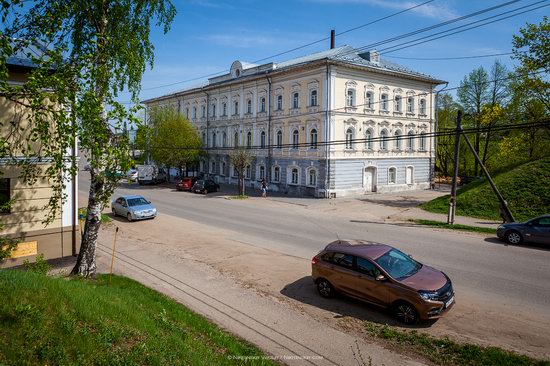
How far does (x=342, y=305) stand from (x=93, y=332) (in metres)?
6.25

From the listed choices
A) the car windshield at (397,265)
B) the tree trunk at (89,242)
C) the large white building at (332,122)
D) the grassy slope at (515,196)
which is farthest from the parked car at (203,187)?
the car windshield at (397,265)

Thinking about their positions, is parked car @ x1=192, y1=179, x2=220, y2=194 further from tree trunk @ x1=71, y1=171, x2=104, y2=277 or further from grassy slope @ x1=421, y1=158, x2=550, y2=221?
tree trunk @ x1=71, y1=171, x2=104, y2=277

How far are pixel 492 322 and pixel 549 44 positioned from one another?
1010 inches

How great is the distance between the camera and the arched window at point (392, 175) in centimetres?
3834

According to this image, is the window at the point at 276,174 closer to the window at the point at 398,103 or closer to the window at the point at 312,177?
the window at the point at 312,177

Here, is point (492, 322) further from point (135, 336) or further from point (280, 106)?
point (280, 106)

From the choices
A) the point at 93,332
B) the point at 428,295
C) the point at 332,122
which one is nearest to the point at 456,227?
the point at 428,295

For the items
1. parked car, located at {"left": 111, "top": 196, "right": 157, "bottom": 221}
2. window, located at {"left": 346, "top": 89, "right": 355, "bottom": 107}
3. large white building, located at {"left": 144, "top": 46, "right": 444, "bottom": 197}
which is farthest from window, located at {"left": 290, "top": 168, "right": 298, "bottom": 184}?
parked car, located at {"left": 111, "top": 196, "right": 157, "bottom": 221}

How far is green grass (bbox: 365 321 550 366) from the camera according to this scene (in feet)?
23.0

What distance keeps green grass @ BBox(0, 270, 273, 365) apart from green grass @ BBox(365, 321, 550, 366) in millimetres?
2955

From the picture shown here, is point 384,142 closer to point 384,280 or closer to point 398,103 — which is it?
point 398,103

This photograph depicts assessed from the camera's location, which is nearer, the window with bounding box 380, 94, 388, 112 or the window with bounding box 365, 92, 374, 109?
the window with bounding box 365, 92, 374, 109

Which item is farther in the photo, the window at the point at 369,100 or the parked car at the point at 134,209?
the window at the point at 369,100

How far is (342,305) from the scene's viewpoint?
33.6 feet
